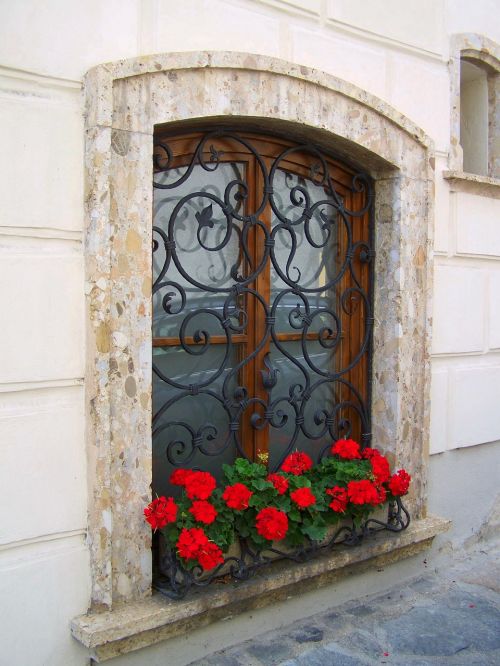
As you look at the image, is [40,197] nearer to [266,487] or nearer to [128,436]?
[128,436]

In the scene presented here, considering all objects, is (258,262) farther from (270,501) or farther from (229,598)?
(229,598)

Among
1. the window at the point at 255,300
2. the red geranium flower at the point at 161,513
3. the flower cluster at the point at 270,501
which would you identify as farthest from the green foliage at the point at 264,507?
the window at the point at 255,300

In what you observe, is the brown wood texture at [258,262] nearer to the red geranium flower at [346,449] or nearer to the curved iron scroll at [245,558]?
the red geranium flower at [346,449]

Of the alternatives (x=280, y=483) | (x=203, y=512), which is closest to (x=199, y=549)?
(x=203, y=512)

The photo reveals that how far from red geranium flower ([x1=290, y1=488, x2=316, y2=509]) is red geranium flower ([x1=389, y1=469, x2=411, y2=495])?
1.84 feet

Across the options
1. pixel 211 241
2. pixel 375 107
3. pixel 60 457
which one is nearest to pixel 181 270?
pixel 211 241

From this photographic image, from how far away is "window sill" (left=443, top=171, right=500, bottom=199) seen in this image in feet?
13.0

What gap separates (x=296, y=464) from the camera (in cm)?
331

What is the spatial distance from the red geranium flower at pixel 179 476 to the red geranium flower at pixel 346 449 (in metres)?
0.85

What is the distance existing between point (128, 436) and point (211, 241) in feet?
3.15

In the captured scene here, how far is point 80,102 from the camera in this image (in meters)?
2.67

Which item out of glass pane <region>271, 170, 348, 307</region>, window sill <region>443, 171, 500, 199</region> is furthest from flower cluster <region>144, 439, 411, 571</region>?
window sill <region>443, 171, 500, 199</region>

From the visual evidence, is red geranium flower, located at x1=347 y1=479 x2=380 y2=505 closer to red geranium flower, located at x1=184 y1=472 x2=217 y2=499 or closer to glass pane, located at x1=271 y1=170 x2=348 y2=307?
red geranium flower, located at x1=184 y1=472 x2=217 y2=499

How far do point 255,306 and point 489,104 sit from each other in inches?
86.0
